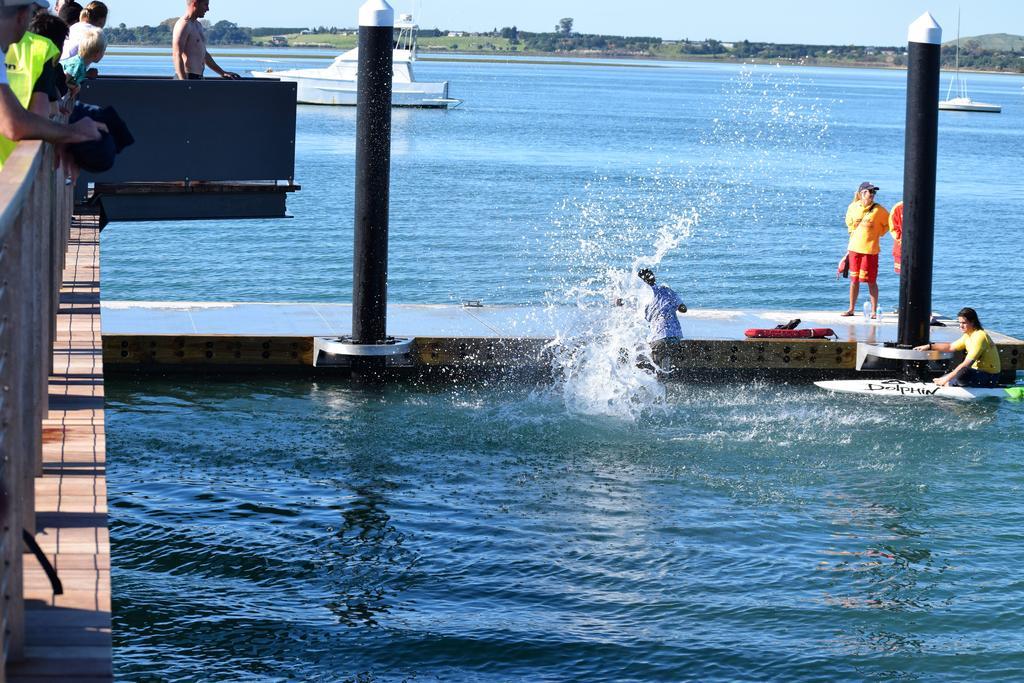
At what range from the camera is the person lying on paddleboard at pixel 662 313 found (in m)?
16.4

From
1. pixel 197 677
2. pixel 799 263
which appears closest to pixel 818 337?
pixel 197 677

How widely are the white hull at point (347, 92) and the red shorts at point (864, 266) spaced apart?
3915 inches

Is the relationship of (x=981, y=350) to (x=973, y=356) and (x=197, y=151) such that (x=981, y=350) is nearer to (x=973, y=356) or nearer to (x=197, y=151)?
(x=973, y=356)

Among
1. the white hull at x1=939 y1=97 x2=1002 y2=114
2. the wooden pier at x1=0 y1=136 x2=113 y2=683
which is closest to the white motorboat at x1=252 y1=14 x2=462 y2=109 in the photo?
the white hull at x1=939 y1=97 x2=1002 y2=114

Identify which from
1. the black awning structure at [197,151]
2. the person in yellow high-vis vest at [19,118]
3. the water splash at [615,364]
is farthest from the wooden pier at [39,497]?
the water splash at [615,364]

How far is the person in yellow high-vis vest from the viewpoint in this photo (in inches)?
202

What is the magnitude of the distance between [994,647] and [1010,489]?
14.2 feet

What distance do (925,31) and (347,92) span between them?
102284 mm

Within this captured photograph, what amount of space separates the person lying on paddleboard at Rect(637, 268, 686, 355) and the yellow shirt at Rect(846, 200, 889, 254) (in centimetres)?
317

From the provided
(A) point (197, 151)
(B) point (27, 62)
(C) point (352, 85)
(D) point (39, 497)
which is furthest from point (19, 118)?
(C) point (352, 85)

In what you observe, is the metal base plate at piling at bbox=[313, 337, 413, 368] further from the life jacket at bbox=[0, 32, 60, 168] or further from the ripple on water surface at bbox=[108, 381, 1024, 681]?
the life jacket at bbox=[0, 32, 60, 168]

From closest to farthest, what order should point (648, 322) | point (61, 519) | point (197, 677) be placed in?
point (61, 519) < point (197, 677) < point (648, 322)

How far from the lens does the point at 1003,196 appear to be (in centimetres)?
5538

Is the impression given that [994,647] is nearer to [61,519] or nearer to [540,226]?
[61,519]
